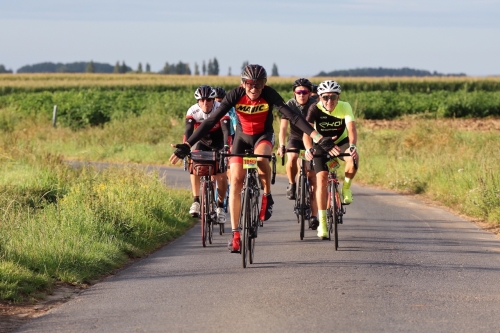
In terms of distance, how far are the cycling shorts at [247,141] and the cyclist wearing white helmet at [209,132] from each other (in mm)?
1859

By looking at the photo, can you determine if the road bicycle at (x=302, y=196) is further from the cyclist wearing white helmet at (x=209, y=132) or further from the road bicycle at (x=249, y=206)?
the road bicycle at (x=249, y=206)

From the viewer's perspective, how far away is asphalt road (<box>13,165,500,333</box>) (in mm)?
7559

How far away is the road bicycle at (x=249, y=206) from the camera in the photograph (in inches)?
414

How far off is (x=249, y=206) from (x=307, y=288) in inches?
69.1

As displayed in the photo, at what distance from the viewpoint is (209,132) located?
506 inches

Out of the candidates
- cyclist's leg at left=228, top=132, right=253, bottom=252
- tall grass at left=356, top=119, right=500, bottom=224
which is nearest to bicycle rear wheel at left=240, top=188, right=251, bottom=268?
cyclist's leg at left=228, top=132, right=253, bottom=252

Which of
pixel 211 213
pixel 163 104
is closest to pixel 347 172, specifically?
pixel 211 213

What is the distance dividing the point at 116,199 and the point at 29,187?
3.23m

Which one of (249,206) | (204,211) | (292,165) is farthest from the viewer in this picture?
(292,165)

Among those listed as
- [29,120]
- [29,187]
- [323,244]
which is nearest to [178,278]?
[323,244]

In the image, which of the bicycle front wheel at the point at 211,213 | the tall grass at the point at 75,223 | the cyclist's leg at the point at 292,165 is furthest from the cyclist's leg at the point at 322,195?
the tall grass at the point at 75,223

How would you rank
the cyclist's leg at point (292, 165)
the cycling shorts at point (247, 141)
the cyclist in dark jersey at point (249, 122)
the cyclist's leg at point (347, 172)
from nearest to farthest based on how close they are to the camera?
1. the cyclist in dark jersey at point (249, 122)
2. the cycling shorts at point (247, 141)
3. the cyclist's leg at point (347, 172)
4. the cyclist's leg at point (292, 165)

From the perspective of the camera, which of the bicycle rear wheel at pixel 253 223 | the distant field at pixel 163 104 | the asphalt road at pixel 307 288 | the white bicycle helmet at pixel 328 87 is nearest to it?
the asphalt road at pixel 307 288

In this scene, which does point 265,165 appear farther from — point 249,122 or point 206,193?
Result: point 206,193
